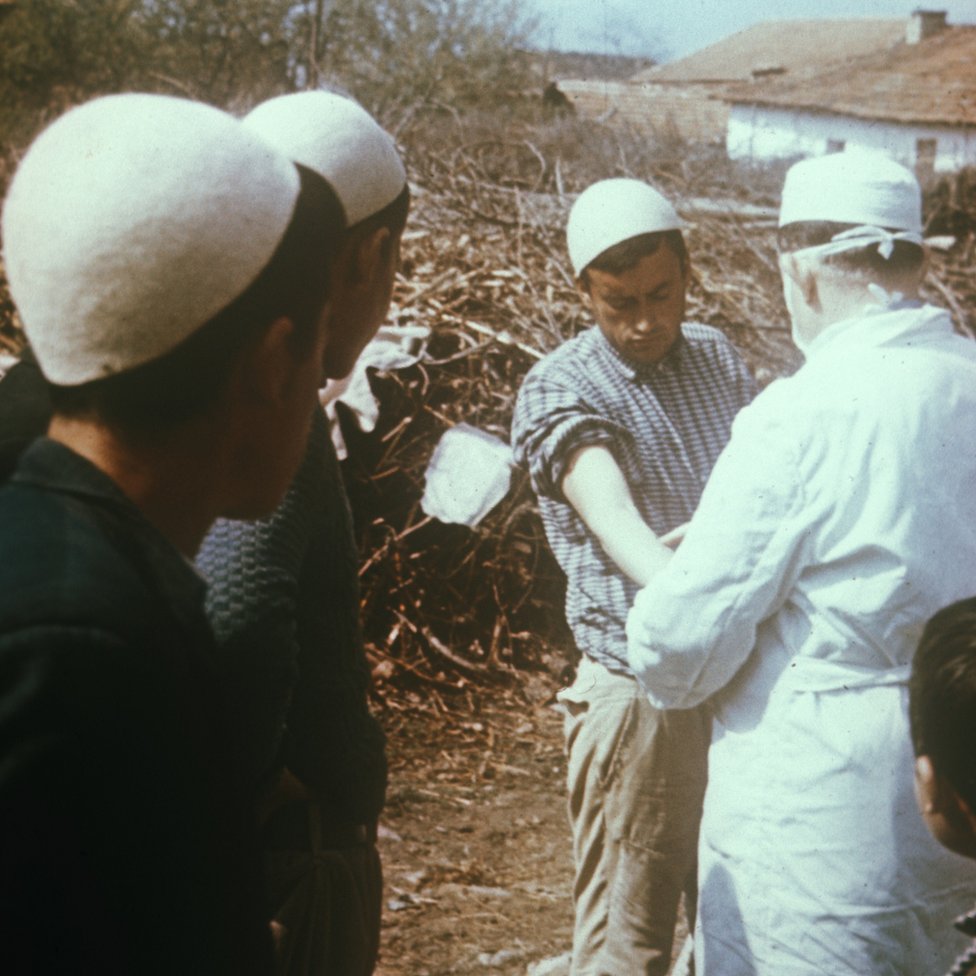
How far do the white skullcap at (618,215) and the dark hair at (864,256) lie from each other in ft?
2.08

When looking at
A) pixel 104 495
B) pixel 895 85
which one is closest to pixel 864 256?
pixel 104 495

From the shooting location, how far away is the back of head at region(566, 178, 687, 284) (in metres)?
2.78

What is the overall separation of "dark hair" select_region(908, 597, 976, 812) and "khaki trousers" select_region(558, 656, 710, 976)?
2.98ft

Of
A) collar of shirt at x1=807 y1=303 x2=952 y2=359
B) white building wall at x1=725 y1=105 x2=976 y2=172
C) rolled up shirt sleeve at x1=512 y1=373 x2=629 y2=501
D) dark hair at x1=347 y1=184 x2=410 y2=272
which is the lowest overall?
rolled up shirt sleeve at x1=512 y1=373 x2=629 y2=501

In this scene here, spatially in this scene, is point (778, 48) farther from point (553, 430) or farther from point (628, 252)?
point (553, 430)

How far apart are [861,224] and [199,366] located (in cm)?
144

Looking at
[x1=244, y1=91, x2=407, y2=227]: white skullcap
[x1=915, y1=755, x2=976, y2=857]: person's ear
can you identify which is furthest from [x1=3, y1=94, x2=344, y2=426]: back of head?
[x1=915, y1=755, x2=976, y2=857]: person's ear

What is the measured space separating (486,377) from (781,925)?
4.26 metres

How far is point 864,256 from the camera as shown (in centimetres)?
215

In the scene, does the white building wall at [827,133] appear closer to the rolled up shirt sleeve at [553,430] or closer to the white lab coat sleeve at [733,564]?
the rolled up shirt sleeve at [553,430]

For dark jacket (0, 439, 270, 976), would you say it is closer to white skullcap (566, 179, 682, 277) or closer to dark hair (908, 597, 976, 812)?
dark hair (908, 597, 976, 812)

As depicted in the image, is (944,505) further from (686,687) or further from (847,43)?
(847,43)

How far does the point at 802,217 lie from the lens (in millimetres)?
2191

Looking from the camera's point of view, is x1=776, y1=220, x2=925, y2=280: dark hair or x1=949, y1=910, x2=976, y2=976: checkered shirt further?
x1=776, y1=220, x2=925, y2=280: dark hair
